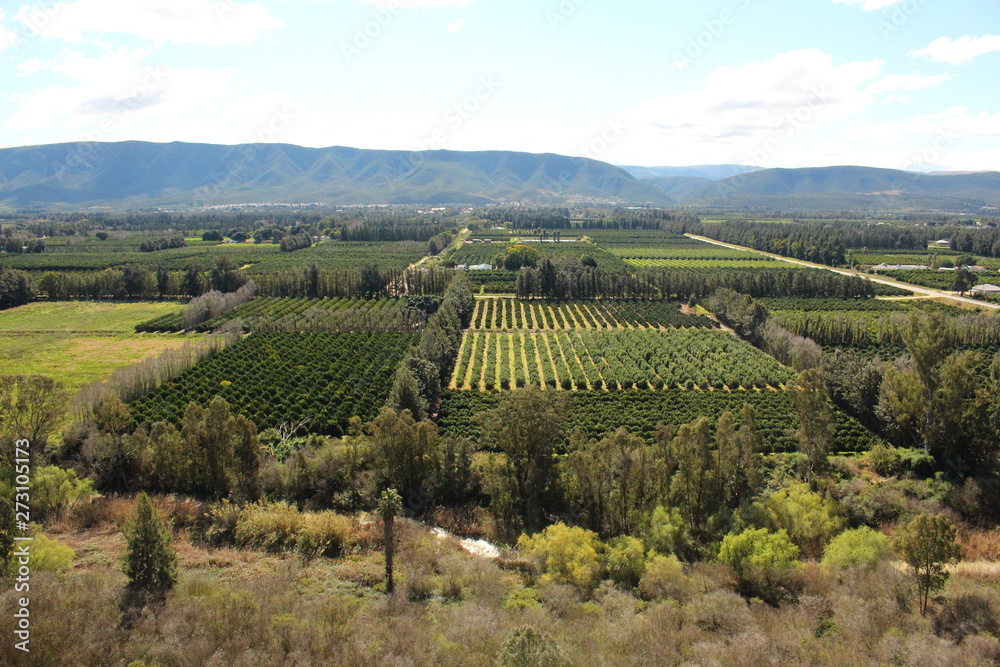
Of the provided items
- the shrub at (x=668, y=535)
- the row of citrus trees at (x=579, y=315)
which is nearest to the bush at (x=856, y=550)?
the shrub at (x=668, y=535)

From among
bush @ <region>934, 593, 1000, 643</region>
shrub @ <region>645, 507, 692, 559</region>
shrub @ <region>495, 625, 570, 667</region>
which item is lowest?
shrub @ <region>645, 507, 692, 559</region>

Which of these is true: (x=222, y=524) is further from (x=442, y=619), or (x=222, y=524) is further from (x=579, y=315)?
(x=579, y=315)

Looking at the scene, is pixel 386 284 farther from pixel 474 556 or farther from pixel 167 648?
pixel 167 648

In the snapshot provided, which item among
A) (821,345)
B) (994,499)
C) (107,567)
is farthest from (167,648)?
(821,345)

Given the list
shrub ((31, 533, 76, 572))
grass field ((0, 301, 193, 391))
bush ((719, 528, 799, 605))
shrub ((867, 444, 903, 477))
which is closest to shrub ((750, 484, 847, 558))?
bush ((719, 528, 799, 605))

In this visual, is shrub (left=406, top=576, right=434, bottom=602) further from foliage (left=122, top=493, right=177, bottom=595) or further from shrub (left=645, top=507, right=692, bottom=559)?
shrub (left=645, top=507, right=692, bottom=559)

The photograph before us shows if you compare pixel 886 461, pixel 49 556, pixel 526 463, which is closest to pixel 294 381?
pixel 526 463

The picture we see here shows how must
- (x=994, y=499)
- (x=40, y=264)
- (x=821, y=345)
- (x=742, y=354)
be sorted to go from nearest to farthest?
(x=994, y=499)
(x=742, y=354)
(x=821, y=345)
(x=40, y=264)
